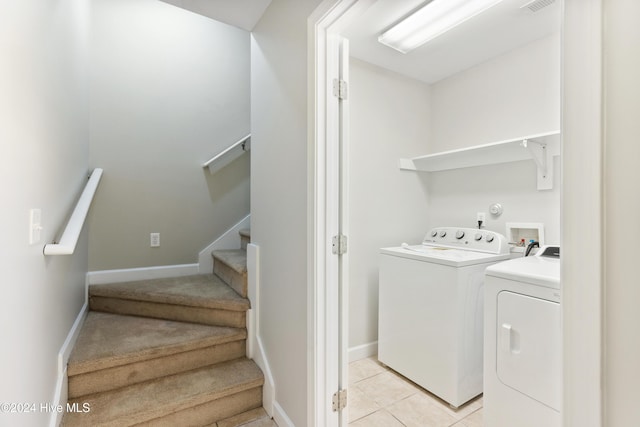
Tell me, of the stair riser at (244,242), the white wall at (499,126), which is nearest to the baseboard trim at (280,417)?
the stair riser at (244,242)

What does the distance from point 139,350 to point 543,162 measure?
106 inches

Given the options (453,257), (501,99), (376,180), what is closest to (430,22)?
(501,99)

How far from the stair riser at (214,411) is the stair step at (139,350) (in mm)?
263

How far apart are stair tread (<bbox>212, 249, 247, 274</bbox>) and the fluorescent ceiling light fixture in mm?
1856

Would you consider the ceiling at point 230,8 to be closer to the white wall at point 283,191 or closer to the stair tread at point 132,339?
the white wall at point 283,191

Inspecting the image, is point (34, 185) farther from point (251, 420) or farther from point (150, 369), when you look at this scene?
point (251, 420)

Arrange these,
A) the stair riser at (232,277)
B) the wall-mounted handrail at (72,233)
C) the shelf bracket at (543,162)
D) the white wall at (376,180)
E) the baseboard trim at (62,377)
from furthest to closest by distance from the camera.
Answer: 1. the white wall at (376,180)
2. the stair riser at (232,277)
3. the shelf bracket at (543,162)
4. the baseboard trim at (62,377)
5. the wall-mounted handrail at (72,233)

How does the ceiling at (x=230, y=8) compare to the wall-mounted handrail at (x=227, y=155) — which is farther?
the wall-mounted handrail at (x=227, y=155)

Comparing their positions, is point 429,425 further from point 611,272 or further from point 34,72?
point 34,72

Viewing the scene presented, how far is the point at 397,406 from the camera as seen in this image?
1.79m

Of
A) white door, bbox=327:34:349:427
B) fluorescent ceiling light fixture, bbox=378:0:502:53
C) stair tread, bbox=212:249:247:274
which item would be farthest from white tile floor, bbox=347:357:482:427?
fluorescent ceiling light fixture, bbox=378:0:502:53

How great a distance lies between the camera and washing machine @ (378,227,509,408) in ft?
5.72

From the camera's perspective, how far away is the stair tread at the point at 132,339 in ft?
4.91

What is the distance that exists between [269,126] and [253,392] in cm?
153
